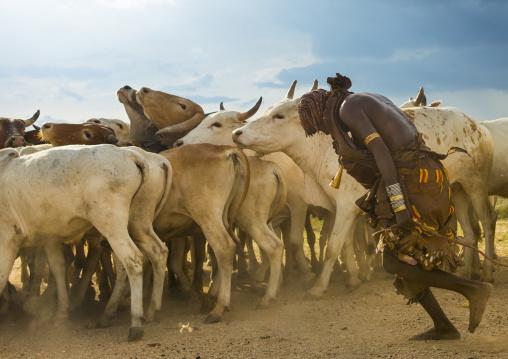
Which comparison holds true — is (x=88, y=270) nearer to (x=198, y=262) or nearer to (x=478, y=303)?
(x=198, y=262)

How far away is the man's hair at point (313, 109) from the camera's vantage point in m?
5.61

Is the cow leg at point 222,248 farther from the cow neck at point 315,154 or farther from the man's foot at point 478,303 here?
the man's foot at point 478,303

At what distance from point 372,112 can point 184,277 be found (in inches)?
157

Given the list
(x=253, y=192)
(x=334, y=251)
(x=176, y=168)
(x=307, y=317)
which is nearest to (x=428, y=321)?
(x=307, y=317)

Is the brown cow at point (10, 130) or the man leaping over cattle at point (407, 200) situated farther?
the brown cow at point (10, 130)

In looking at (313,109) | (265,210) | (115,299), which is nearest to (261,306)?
(265,210)

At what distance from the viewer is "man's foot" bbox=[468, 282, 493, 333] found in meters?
4.86

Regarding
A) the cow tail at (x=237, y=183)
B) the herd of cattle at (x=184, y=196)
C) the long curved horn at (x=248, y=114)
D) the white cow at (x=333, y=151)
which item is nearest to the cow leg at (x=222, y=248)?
the herd of cattle at (x=184, y=196)

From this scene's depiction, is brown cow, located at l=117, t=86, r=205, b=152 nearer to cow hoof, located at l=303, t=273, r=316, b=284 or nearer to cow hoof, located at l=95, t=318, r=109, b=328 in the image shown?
cow hoof, located at l=303, t=273, r=316, b=284

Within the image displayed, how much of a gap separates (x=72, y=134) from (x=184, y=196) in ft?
6.71

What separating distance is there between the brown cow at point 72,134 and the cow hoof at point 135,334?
10.6 ft

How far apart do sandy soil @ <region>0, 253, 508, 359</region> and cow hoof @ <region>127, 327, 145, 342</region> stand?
80mm

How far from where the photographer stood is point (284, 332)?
6.08 meters

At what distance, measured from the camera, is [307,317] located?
6.77 metres
